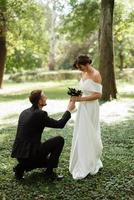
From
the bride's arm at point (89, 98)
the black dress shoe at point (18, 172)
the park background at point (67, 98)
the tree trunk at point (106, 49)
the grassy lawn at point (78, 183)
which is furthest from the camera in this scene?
the tree trunk at point (106, 49)

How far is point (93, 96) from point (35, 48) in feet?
102

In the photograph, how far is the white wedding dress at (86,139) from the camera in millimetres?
8609

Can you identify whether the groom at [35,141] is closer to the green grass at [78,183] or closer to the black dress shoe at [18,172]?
the black dress shoe at [18,172]

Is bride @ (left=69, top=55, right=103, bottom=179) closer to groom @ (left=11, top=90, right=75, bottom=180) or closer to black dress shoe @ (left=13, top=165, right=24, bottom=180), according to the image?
groom @ (left=11, top=90, right=75, bottom=180)

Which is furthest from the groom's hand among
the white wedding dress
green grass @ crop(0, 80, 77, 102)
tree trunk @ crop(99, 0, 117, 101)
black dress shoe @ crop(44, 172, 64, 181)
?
green grass @ crop(0, 80, 77, 102)

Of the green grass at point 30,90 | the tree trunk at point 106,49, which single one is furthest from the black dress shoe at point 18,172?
the green grass at point 30,90

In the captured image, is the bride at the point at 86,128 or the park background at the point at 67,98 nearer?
the park background at the point at 67,98

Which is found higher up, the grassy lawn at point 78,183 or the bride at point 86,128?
the bride at point 86,128

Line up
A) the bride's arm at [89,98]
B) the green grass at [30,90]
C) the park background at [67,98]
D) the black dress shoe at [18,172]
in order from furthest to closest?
the green grass at [30,90], the bride's arm at [89,98], the black dress shoe at [18,172], the park background at [67,98]

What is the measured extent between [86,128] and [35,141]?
3.53ft

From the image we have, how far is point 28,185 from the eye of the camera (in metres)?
8.13

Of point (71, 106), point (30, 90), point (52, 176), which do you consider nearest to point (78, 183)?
point (52, 176)

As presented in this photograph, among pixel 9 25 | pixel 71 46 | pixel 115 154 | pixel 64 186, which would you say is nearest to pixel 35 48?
pixel 9 25

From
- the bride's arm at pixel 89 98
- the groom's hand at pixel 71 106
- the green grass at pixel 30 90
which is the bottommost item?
the green grass at pixel 30 90
